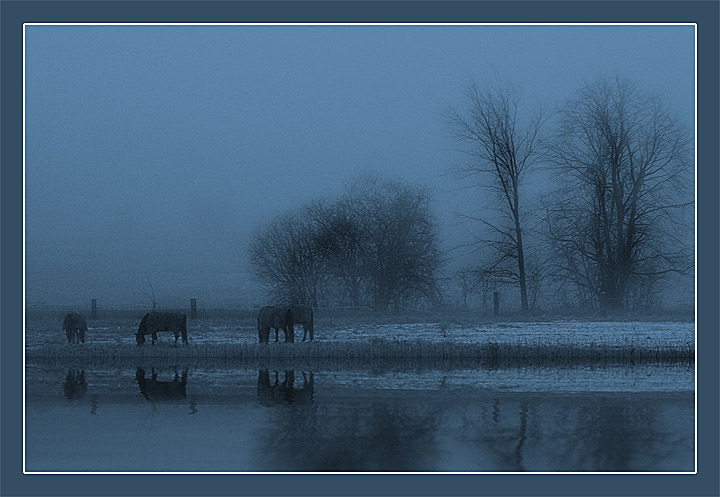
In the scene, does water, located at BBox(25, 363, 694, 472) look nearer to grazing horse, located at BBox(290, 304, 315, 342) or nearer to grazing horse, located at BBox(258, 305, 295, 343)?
grazing horse, located at BBox(258, 305, 295, 343)

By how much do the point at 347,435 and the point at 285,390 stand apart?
183 inches

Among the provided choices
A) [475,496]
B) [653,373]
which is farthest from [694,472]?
[653,373]

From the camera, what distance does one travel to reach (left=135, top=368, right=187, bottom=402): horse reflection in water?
52.4 ft

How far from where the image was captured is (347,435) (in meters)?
12.3

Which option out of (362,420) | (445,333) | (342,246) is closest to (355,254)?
(342,246)

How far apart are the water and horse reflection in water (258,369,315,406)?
39 mm

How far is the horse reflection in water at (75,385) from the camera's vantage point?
→ 16194 mm

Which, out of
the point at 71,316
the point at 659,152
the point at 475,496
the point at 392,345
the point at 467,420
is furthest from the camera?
the point at 659,152

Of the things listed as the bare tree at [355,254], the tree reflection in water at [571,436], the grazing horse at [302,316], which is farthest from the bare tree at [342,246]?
the tree reflection in water at [571,436]

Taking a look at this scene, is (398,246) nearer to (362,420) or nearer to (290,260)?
(290,260)

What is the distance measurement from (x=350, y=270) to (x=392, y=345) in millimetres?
12916

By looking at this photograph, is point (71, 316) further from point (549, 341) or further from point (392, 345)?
point (549, 341)

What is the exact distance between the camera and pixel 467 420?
1342 centimetres

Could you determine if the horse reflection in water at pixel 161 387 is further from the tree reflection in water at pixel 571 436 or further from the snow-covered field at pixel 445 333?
the tree reflection in water at pixel 571 436
